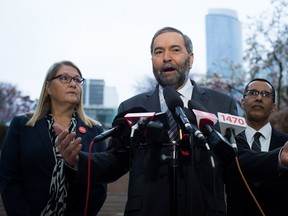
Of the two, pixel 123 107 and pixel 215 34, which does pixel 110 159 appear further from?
pixel 215 34

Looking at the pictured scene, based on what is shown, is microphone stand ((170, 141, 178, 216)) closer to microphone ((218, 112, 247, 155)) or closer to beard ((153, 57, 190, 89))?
microphone ((218, 112, 247, 155))

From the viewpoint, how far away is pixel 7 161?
266 centimetres

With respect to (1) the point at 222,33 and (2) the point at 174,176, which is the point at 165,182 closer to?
(2) the point at 174,176

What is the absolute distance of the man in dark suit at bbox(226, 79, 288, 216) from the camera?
269 cm

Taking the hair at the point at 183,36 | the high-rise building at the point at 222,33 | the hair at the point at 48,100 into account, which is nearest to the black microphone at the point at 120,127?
the hair at the point at 183,36

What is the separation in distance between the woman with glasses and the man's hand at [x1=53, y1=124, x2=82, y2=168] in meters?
0.63

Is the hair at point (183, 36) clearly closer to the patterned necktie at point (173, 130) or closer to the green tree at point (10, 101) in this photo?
the patterned necktie at point (173, 130)

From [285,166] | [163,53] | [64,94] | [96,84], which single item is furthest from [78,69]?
[96,84]

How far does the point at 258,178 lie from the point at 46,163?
1578 mm

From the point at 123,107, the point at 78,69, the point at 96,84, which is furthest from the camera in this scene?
the point at 96,84

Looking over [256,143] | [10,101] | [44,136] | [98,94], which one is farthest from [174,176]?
[98,94]

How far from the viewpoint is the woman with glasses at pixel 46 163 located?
8.45 ft

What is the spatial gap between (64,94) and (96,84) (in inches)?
3848

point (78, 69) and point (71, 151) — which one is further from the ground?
point (78, 69)
